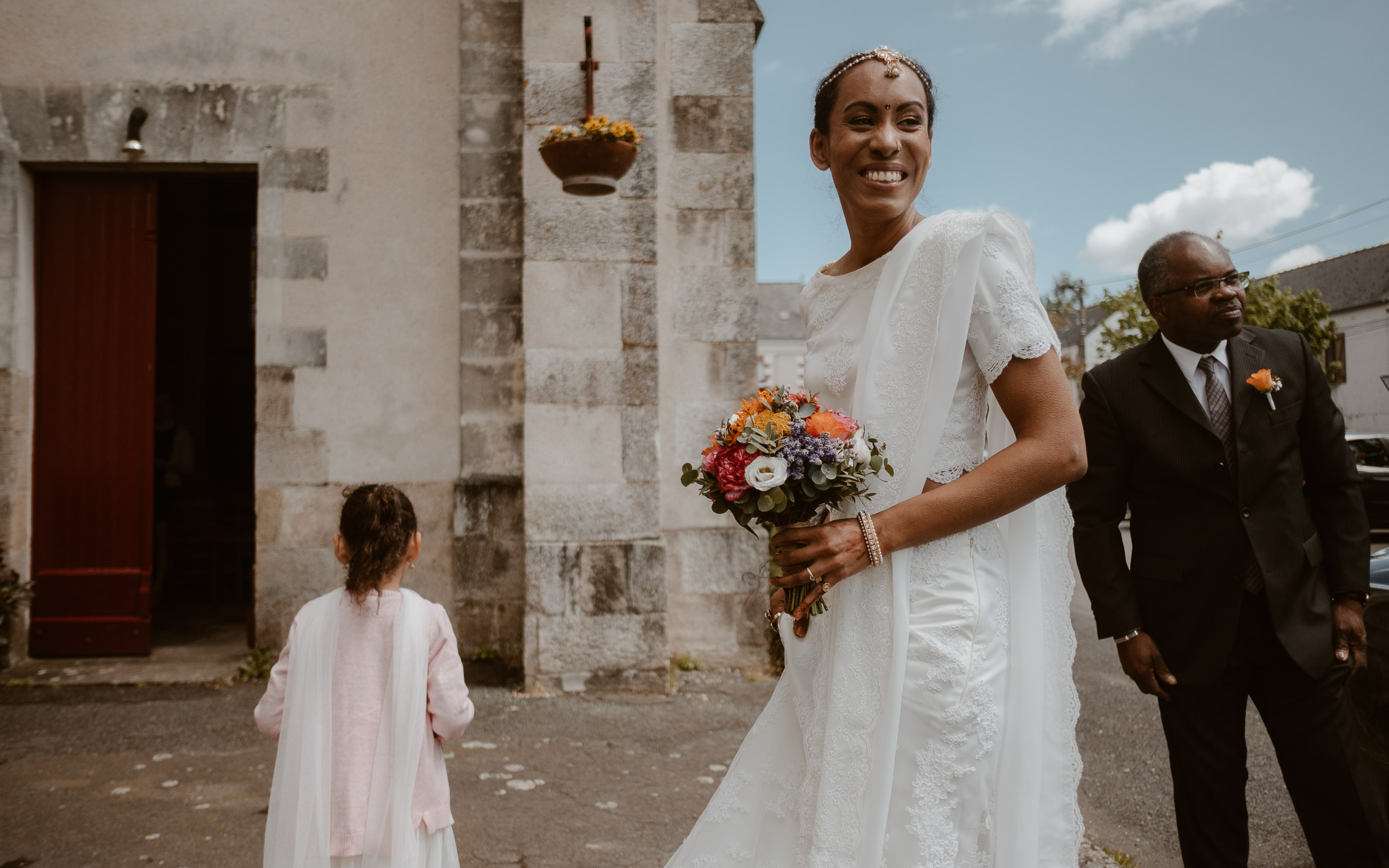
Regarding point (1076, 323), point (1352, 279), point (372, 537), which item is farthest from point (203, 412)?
point (1076, 323)

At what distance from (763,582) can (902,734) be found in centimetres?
450

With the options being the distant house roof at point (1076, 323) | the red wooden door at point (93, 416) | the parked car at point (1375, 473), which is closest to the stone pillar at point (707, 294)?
the red wooden door at point (93, 416)

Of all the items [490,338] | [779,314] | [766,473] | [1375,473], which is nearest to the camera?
[766,473]

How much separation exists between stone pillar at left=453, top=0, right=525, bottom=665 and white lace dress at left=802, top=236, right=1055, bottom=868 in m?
4.62

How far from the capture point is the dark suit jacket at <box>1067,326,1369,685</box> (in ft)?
8.95

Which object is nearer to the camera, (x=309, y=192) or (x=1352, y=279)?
(x=309, y=192)

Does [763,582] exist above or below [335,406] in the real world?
below

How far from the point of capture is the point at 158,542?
9.01 m

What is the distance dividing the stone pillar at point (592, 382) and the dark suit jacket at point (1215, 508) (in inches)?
126

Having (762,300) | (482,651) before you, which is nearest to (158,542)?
(482,651)

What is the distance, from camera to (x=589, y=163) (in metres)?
5.46

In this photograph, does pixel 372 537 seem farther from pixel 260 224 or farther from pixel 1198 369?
pixel 260 224

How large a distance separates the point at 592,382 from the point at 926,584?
4.20 m

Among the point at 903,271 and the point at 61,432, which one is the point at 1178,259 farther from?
the point at 61,432
